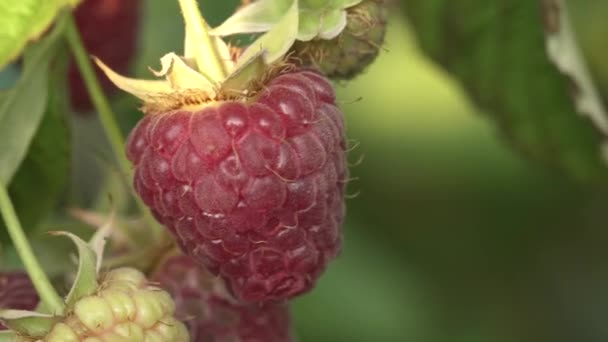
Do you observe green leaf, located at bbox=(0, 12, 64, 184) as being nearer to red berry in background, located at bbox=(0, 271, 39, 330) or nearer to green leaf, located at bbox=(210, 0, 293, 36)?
red berry in background, located at bbox=(0, 271, 39, 330)

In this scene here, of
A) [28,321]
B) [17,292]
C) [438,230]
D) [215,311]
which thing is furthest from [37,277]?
[438,230]

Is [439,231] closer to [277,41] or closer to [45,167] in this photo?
[45,167]

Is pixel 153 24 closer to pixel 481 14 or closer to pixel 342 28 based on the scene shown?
pixel 481 14

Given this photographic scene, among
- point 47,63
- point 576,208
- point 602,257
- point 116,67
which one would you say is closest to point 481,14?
point 116,67

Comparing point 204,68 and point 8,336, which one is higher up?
→ point 204,68

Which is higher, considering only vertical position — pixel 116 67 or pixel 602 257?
pixel 116 67

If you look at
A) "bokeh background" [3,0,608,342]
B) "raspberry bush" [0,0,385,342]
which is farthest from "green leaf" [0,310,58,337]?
"bokeh background" [3,0,608,342]
